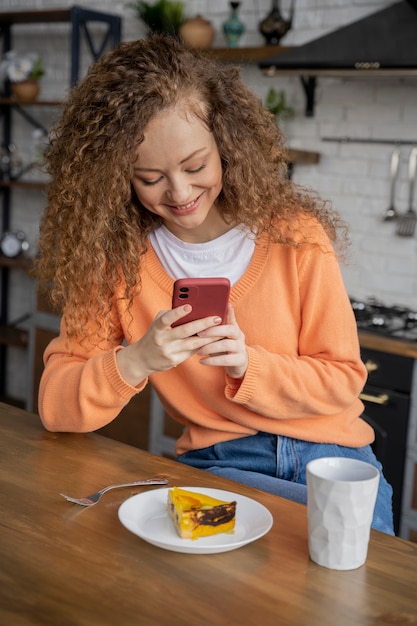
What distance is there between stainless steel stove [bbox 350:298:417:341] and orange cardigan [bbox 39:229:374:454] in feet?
4.23

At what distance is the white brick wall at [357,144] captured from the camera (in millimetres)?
3357

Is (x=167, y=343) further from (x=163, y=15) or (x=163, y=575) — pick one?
(x=163, y=15)

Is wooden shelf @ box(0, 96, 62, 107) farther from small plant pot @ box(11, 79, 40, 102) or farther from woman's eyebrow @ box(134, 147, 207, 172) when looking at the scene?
woman's eyebrow @ box(134, 147, 207, 172)

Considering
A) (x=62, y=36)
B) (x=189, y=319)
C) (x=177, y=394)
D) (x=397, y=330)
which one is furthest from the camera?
(x=62, y=36)

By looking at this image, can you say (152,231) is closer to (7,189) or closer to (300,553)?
(300,553)

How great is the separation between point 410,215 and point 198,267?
1.79 metres

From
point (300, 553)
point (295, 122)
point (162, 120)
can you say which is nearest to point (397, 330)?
point (295, 122)

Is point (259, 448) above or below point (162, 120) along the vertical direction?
below

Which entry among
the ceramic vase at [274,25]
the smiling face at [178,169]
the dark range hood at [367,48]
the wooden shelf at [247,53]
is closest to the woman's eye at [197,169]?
the smiling face at [178,169]

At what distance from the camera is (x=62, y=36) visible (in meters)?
4.61

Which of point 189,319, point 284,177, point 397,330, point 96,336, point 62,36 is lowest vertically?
point 397,330

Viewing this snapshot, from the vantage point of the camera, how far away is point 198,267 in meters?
1.77

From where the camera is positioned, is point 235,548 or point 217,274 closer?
point 235,548

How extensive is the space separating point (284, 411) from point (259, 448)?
0.32 ft
